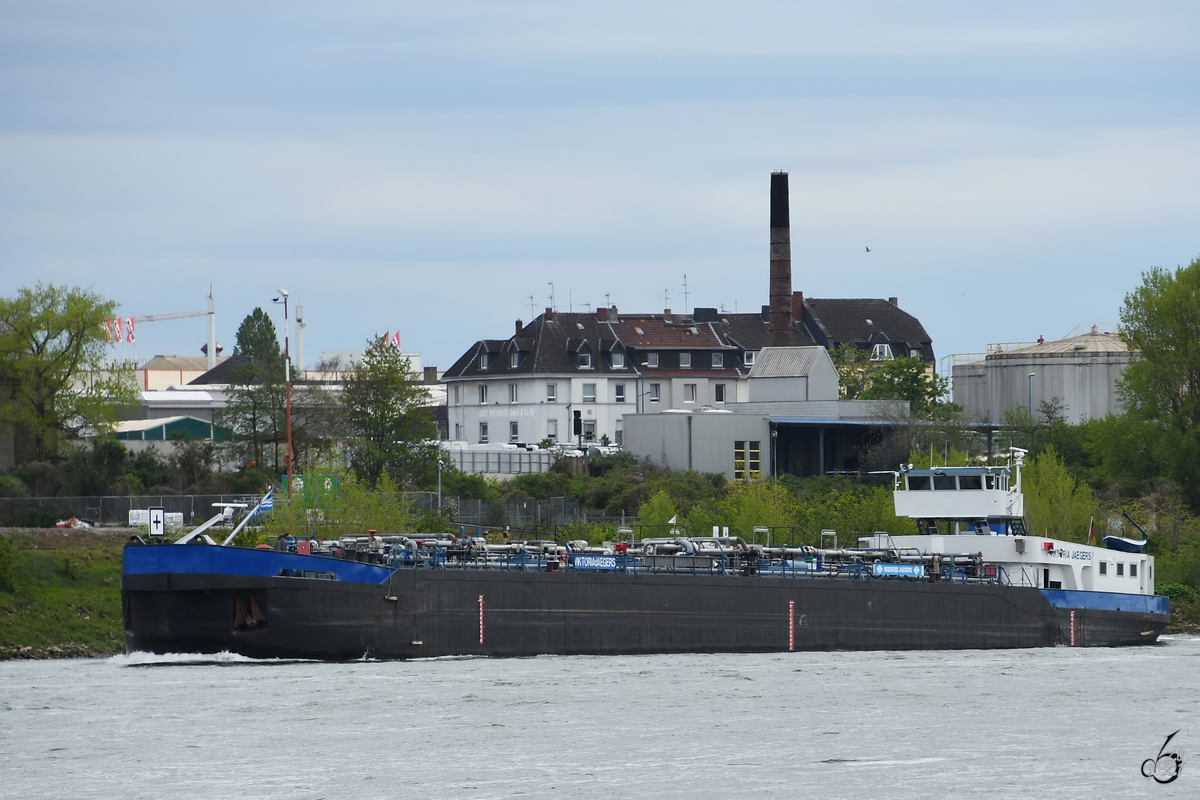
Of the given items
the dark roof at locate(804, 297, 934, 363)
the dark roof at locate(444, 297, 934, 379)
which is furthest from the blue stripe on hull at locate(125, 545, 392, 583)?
the dark roof at locate(804, 297, 934, 363)

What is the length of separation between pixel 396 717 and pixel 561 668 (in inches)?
360

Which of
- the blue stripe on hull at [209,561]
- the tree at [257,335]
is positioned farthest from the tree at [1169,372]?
the tree at [257,335]

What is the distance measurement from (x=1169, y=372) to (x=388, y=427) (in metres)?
39.3

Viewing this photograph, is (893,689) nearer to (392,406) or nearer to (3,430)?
(392,406)

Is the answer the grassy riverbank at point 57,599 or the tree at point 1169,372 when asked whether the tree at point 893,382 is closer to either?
the tree at point 1169,372

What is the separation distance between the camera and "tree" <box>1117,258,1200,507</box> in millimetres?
84000

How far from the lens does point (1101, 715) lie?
124ft

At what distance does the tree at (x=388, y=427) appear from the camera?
8425 cm

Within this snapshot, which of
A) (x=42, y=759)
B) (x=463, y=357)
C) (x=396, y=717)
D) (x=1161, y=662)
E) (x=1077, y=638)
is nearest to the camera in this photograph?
(x=42, y=759)

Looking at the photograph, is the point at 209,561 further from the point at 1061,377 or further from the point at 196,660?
the point at 1061,377

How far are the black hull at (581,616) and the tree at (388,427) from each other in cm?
3509

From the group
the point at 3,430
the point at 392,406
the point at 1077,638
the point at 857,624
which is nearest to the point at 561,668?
the point at 857,624

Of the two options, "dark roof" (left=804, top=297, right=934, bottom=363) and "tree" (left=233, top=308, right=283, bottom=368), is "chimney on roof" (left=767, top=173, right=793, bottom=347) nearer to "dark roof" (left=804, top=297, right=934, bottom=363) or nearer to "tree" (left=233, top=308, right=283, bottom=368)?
"dark roof" (left=804, top=297, right=934, bottom=363)

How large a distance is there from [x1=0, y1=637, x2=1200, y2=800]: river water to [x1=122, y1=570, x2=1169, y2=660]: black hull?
0.95m
